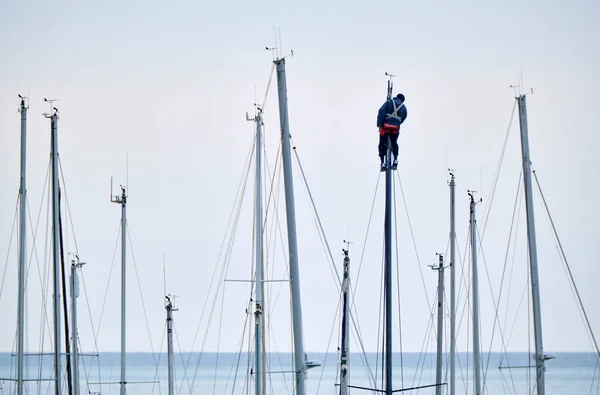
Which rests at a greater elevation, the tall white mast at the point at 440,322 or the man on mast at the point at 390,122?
the man on mast at the point at 390,122

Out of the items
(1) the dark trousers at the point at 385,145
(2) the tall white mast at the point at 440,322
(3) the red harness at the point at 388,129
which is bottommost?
(2) the tall white mast at the point at 440,322

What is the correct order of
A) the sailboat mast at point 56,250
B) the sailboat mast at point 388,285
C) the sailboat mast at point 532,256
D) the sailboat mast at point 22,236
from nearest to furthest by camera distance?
the sailboat mast at point 388,285 < the sailboat mast at point 532,256 < the sailboat mast at point 56,250 < the sailboat mast at point 22,236

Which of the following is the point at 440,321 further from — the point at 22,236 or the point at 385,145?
the point at 385,145

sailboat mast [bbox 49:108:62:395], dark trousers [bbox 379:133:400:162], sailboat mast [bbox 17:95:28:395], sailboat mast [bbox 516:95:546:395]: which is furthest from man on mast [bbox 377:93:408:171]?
sailboat mast [bbox 17:95:28:395]

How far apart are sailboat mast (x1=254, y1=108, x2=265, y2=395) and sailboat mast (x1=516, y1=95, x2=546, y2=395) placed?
7996mm

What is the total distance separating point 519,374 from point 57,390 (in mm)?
132750

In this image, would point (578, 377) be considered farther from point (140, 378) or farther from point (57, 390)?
point (57, 390)

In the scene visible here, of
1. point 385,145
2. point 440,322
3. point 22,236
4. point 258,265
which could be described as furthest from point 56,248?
point 440,322

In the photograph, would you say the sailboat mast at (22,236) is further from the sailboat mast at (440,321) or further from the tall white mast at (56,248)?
the sailboat mast at (440,321)

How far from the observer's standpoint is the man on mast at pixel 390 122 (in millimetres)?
36594

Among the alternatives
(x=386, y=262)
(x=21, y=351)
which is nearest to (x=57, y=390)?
(x=21, y=351)

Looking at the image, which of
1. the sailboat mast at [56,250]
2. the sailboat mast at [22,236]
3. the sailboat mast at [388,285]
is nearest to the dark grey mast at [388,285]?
the sailboat mast at [388,285]

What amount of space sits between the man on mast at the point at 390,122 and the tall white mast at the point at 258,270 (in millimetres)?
5813

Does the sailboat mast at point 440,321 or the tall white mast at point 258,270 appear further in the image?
the sailboat mast at point 440,321
